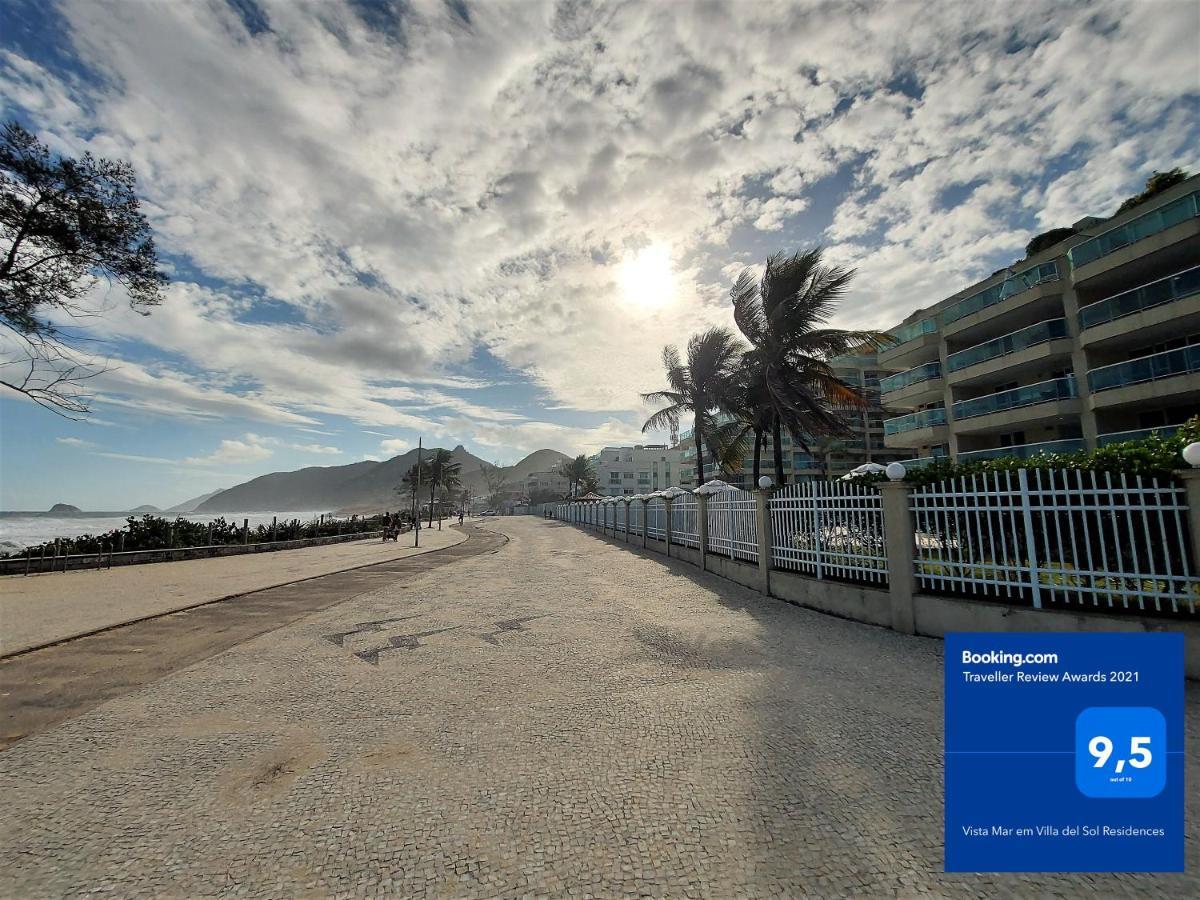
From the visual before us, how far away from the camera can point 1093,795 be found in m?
1.95

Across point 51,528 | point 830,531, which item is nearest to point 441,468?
point 51,528

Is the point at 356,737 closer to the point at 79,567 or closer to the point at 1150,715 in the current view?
the point at 1150,715

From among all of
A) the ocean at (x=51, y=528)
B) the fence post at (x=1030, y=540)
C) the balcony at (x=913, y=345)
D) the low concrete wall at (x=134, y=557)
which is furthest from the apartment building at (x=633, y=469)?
the fence post at (x=1030, y=540)

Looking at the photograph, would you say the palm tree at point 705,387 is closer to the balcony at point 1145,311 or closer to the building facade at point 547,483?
the balcony at point 1145,311

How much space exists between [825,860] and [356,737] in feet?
→ 9.97

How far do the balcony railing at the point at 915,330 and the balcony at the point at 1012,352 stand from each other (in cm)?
205

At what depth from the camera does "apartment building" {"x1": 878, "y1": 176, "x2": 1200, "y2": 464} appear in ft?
54.5

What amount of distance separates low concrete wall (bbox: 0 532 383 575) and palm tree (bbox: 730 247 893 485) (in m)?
20.7

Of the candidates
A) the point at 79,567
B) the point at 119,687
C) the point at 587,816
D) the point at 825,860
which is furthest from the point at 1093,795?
the point at 79,567

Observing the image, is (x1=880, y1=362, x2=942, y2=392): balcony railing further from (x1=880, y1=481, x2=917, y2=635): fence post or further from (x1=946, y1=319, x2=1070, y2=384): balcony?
(x1=880, y1=481, x2=917, y2=635): fence post

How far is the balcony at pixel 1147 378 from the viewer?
15.7m

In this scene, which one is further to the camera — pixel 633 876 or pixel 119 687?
pixel 119 687

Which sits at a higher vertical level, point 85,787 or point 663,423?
point 663,423

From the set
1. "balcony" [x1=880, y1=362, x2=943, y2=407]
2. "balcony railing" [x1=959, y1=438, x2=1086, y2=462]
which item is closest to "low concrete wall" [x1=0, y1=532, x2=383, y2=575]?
"balcony railing" [x1=959, y1=438, x2=1086, y2=462]
